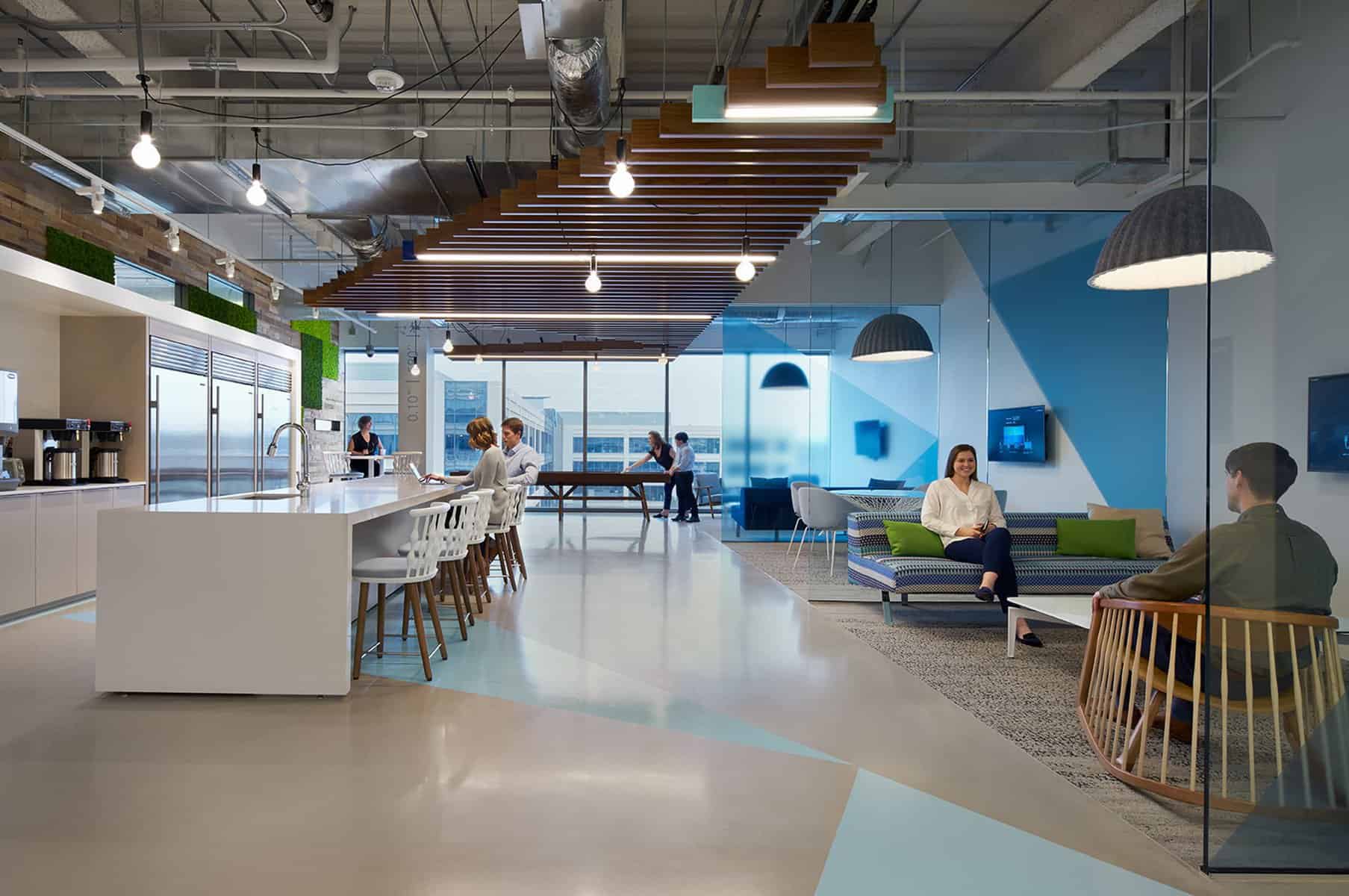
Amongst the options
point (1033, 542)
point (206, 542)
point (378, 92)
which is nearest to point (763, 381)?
point (1033, 542)

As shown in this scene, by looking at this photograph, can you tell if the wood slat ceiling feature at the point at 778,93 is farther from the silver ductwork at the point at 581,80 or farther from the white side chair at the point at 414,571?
the white side chair at the point at 414,571

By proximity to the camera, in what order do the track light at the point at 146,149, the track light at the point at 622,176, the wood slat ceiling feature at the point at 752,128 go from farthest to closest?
the track light at the point at 622,176 < the wood slat ceiling feature at the point at 752,128 < the track light at the point at 146,149

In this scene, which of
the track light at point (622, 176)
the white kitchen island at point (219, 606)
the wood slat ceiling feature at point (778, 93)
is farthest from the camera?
the track light at point (622, 176)

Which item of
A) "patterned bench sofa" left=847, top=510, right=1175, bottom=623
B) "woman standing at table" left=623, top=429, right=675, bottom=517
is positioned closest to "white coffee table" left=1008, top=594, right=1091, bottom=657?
"patterned bench sofa" left=847, top=510, right=1175, bottom=623

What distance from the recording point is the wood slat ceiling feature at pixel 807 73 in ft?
13.9

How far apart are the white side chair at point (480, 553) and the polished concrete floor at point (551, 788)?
128 cm

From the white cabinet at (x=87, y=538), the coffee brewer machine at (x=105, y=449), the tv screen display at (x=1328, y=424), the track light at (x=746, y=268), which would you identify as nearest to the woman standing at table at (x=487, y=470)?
the track light at (x=746, y=268)

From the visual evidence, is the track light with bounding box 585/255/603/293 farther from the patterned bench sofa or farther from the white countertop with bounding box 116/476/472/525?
the patterned bench sofa

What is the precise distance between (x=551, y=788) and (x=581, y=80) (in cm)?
421

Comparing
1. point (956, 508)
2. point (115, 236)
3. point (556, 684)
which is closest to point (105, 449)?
point (115, 236)

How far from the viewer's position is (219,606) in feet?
13.8

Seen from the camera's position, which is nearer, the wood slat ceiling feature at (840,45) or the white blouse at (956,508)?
the wood slat ceiling feature at (840,45)

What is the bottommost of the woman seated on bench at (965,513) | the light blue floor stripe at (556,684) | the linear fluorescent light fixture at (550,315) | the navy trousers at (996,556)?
the light blue floor stripe at (556,684)

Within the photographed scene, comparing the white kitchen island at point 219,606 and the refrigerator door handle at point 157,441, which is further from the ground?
the refrigerator door handle at point 157,441
